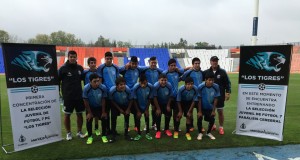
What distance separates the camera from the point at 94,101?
5934 millimetres

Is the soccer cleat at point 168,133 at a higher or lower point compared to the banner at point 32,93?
lower

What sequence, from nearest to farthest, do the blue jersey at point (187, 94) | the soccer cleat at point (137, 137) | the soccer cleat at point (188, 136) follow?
the soccer cleat at point (137, 137), the soccer cleat at point (188, 136), the blue jersey at point (187, 94)

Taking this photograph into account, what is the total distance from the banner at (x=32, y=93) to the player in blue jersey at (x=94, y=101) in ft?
2.28

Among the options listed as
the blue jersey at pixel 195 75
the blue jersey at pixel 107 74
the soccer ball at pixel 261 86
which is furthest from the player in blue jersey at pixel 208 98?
the blue jersey at pixel 107 74

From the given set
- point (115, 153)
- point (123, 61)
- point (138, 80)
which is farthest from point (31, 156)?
point (123, 61)

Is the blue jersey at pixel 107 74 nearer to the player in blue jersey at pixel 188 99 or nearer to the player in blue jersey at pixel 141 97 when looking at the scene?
the player in blue jersey at pixel 141 97

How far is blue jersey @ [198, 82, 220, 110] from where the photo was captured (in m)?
6.23

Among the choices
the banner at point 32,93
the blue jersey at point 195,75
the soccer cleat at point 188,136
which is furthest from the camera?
the blue jersey at point 195,75

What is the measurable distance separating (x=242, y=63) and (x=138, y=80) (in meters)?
2.50

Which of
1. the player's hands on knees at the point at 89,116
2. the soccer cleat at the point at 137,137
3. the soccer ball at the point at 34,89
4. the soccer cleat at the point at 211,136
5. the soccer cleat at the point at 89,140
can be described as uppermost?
the soccer ball at the point at 34,89

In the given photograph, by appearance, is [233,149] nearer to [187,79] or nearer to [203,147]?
[203,147]

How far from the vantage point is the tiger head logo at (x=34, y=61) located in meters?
5.36

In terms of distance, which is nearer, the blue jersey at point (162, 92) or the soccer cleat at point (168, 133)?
the blue jersey at point (162, 92)

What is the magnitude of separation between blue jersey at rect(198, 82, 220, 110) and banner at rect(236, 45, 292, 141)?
808mm
